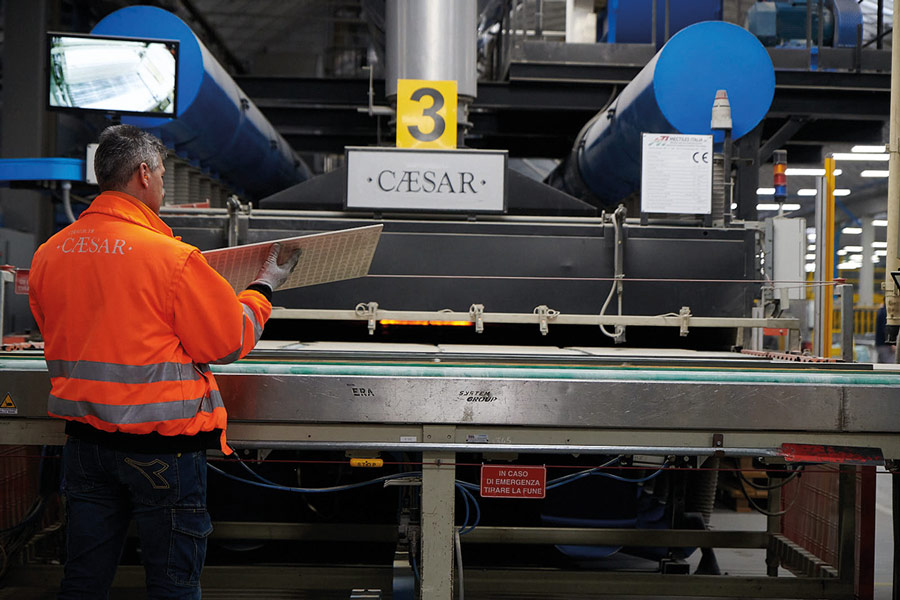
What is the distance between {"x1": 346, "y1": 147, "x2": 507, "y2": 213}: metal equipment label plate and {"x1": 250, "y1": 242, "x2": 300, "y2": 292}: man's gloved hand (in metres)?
1.25

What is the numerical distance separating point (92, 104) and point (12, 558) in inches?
80.0

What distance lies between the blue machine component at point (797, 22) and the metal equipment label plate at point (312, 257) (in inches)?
256

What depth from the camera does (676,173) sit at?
353 centimetres

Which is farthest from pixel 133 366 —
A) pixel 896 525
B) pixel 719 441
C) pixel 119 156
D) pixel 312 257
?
pixel 896 525

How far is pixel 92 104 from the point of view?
12.6ft

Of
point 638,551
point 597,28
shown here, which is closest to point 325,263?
point 638,551

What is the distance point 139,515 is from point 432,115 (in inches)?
102

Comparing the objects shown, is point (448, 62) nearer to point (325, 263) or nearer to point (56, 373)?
point (325, 263)

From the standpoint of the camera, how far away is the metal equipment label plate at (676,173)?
349 centimetres

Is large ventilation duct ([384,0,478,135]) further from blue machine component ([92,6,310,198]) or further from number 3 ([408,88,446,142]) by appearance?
blue machine component ([92,6,310,198])

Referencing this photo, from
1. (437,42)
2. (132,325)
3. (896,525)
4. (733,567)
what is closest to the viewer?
(132,325)

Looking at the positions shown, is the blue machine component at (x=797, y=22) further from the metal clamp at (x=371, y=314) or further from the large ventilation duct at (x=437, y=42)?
the metal clamp at (x=371, y=314)

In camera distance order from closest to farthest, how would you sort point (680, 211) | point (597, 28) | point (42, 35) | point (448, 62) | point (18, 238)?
point (680, 211) < point (448, 62) < point (18, 238) < point (42, 35) < point (597, 28)

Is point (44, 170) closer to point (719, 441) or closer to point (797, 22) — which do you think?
point (719, 441)
